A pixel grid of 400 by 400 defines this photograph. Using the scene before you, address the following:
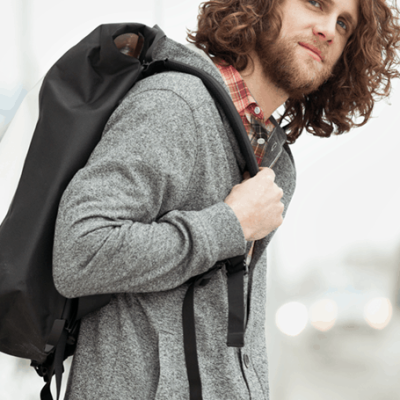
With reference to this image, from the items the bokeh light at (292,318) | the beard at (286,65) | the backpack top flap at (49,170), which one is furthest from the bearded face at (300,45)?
the bokeh light at (292,318)

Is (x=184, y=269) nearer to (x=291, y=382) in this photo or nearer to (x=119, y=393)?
(x=119, y=393)

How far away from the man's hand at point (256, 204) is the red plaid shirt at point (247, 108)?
20 centimetres

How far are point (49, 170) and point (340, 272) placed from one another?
1.59m

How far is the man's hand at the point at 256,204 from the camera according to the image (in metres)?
0.78

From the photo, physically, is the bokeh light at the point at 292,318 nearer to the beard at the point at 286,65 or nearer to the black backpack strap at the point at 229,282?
the beard at the point at 286,65

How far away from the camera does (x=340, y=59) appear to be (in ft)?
4.56

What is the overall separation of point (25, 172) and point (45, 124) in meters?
0.09

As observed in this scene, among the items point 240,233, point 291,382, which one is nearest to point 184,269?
point 240,233

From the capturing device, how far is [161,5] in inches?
65.1

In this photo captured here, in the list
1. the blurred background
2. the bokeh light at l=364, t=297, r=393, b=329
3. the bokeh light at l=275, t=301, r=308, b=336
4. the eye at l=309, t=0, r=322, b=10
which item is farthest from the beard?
the bokeh light at l=364, t=297, r=393, b=329

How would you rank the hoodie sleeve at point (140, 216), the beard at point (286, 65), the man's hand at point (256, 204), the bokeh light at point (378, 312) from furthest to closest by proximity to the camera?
the bokeh light at point (378, 312) → the beard at point (286, 65) → the man's hand at point (256, 204) → the hoodie sleeve at point (140, 216)

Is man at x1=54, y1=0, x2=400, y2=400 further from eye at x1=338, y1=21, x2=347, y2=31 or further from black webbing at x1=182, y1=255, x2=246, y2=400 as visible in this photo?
eye at x1=338, y1=21, x2=347, y2=31

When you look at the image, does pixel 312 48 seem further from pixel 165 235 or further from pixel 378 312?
pixel 378 312

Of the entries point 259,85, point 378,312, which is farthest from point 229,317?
point 378,312
